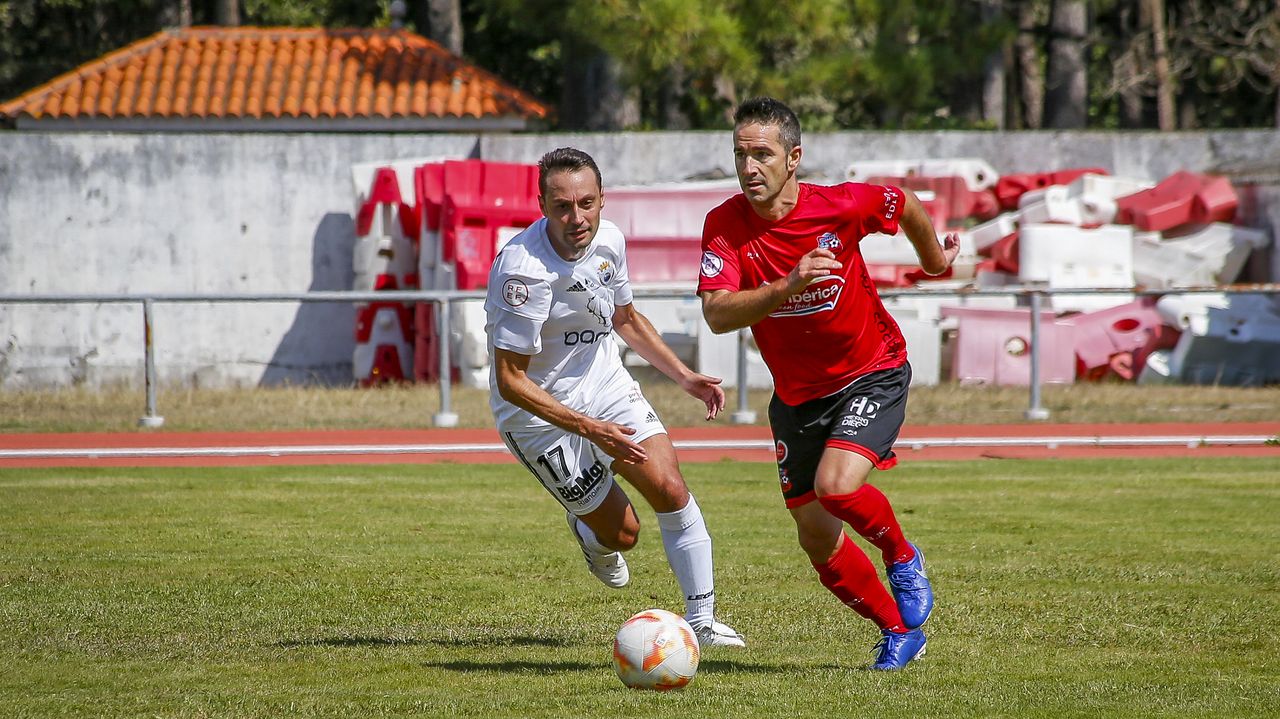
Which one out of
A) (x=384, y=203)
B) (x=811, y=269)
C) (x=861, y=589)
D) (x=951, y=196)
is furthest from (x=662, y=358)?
(x=951, y=196)

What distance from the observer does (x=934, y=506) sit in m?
10.9

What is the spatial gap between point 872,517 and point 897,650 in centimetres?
55

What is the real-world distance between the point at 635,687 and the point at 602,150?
1674cm

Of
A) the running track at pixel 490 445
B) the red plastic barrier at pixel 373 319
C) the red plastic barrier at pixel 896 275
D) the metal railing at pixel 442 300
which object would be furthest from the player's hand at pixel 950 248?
the red plastic barrier at pixel 373 319

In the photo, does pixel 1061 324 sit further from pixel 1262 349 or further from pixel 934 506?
pixel 934 506

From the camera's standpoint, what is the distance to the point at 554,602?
306 inches

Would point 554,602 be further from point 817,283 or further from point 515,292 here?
point 817,283

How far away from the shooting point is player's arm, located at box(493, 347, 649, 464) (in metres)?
6.09

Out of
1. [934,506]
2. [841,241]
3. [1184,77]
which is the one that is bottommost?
[934,506]

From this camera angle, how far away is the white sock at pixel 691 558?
662 cm

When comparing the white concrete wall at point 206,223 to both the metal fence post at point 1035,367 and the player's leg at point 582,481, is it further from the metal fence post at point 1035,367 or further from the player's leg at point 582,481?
the player's leg at point 582,481

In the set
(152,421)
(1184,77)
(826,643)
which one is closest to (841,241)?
(826,643)

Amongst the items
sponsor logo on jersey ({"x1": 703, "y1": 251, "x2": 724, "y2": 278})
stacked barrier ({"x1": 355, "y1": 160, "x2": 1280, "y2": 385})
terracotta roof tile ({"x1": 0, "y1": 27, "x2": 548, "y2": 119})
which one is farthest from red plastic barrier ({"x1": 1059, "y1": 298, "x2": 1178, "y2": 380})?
sponsor logo on jersey ({"x1": 703, "y1": 251, "x2": 724, "y2": 278})

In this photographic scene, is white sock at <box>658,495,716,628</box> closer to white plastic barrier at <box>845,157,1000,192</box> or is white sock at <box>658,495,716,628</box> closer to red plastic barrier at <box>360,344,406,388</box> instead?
red plastic barrier at <box>360,344,406,388</box>
